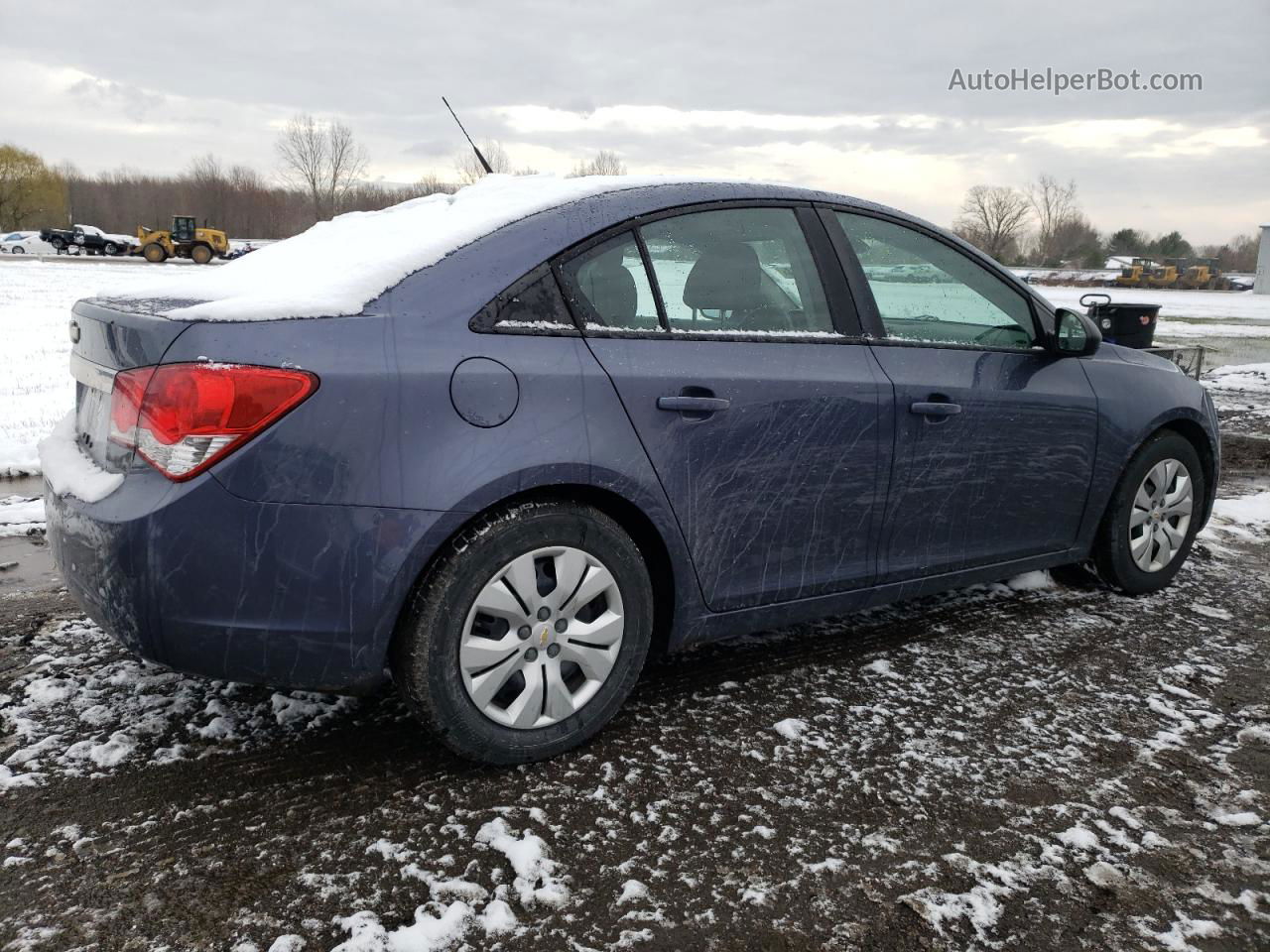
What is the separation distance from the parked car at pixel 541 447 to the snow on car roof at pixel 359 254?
0.6 inches

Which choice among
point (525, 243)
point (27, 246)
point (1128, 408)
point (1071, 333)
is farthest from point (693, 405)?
point (27, 246)

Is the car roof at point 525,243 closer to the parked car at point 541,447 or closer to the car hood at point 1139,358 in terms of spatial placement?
the parked car at point 541,447

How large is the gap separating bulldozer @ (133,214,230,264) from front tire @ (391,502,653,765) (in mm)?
44761

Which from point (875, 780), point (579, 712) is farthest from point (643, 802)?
point (875, 780)

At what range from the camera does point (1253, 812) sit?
8.76ft

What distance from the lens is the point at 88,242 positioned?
2057 inches

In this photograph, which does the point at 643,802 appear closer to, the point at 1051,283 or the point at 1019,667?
the point at 1019,667

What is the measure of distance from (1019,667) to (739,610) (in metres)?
1.18

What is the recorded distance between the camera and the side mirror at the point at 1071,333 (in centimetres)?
389

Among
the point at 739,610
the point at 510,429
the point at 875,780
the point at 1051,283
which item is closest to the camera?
the point at 510,429

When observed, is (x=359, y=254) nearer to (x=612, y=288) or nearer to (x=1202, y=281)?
(x=612, y=288)

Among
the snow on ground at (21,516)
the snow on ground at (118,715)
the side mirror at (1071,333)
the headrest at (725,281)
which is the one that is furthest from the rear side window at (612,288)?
the snow on ground at (21,516)

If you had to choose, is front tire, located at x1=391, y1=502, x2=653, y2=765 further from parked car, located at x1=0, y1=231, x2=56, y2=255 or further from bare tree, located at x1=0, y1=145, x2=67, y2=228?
bare tree, located at x1=0, y1=145, x2=67, y2=228

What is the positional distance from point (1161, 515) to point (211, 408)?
12.7 ft
